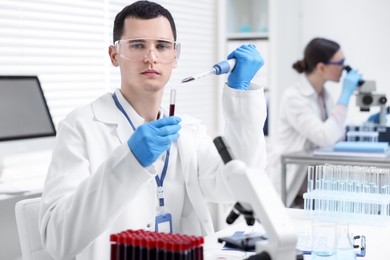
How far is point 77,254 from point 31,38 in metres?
1.55

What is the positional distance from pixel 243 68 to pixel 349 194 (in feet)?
1.80

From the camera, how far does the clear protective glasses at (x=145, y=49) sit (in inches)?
66.0

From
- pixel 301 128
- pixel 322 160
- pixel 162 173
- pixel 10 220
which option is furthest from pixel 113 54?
pixel 301 128

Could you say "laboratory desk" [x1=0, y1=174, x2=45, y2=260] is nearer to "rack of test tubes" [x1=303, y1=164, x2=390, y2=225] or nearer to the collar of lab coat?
"rack of test tubes" [x1=303, y1=164, x2=390, y2=225]

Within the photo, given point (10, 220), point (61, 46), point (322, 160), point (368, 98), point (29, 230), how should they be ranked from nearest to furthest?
point (29, 230) → point (10, 220) → point (61, 46) → point (322, 160) → point (368, 98)

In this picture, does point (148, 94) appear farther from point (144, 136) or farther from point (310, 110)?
point (310, 110)

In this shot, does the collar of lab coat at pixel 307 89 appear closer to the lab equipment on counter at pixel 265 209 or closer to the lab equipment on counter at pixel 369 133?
the lab equipment on counter at pixel 369 133

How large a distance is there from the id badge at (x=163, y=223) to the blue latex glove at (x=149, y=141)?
383 millimetres

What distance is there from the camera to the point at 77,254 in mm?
1604

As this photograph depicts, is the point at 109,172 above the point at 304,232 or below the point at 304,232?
above

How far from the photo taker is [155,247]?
1109 mm

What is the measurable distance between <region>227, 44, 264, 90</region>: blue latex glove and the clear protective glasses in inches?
7.6

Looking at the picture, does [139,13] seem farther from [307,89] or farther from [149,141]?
[307,89]

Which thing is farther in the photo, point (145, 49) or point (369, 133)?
point (369, 133)
